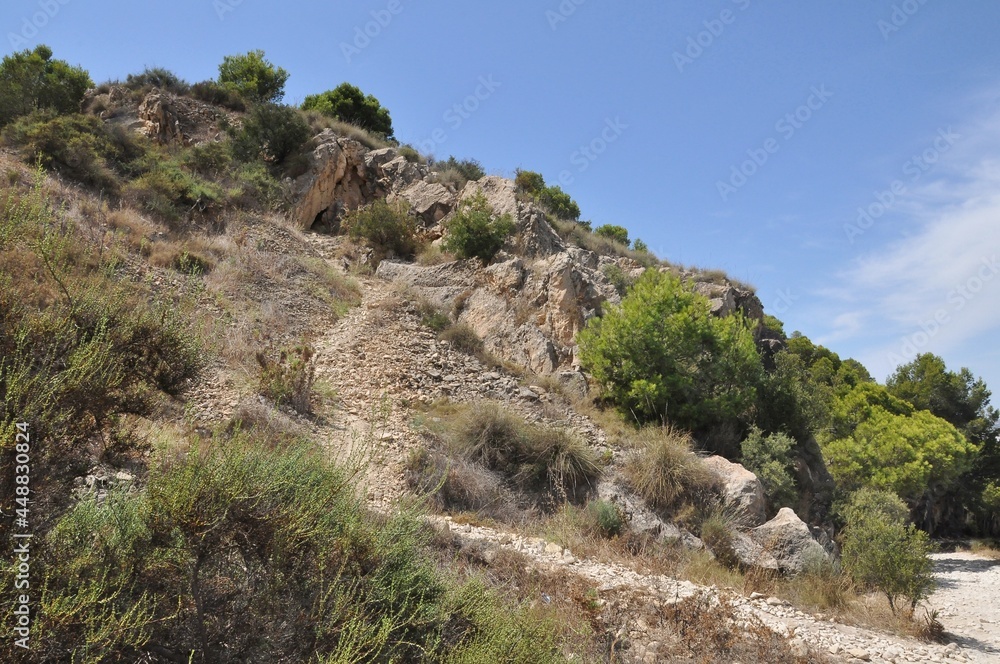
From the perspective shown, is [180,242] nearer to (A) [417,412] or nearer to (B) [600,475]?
(A) [417,412]

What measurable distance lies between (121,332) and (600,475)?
Answer: 7.41m

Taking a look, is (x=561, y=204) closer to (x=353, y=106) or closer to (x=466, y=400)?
(x=353, y=106)

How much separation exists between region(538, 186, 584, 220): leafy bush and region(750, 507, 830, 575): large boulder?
20073 mm

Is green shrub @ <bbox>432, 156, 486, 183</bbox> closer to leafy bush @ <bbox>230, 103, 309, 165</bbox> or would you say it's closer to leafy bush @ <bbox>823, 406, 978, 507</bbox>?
leafy bush @ <bbox>230, 103, 309, 165</bbox>

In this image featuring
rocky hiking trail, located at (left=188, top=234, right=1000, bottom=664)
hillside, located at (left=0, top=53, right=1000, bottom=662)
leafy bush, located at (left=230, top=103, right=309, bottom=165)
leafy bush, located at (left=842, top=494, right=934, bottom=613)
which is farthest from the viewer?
leafy bush, located at (left=230, top=103, right=309, bottom=165)

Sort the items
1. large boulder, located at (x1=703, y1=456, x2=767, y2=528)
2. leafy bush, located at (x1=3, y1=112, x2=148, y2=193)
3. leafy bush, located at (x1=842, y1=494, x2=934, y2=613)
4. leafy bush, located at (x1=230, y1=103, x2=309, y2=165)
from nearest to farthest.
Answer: leafy bush, located at (x1=842, y1=494, x2=934, y2=613)
large boulder, located at (x1=703, y1=456, x2=767, y2=528)
leafy bush, located at (x1=3, y1=112, x2=148, y2=193)
leafy bush, located at (x1=230, y1=103, x2=309, y2=165)

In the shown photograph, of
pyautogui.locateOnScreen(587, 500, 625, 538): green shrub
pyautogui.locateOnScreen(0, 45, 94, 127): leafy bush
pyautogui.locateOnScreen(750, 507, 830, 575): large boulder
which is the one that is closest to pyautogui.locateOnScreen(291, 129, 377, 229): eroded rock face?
pyautogui.locateOnScreen(0, 45, 94, 127): leafy bush

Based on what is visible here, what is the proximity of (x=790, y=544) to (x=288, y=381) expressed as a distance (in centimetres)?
812

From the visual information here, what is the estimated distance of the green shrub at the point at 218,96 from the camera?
21.2 m

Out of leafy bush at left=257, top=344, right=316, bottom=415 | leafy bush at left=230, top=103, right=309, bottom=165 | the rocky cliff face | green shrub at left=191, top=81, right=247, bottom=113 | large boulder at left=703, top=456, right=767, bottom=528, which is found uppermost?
green shrub at left=191, top=81, right=247, bottom=113

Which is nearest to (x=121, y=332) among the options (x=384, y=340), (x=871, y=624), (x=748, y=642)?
(x=748, y=642)

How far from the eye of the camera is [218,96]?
2136cm

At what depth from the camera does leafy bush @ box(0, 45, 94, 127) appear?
14070 mm

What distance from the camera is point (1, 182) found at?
1020cm
